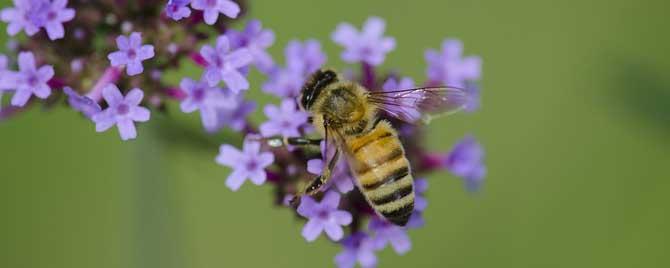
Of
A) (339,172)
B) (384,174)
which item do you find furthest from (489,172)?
(384,174)

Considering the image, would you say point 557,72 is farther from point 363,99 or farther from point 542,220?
point 363,99

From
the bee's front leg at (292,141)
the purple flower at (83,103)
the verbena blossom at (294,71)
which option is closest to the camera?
the purple flower at (83,103)

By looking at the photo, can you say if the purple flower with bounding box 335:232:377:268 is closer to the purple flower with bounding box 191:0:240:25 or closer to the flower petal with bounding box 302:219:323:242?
the flower petal with bounding box 302:219:323:242

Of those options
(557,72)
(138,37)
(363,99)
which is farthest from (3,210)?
(557,72)

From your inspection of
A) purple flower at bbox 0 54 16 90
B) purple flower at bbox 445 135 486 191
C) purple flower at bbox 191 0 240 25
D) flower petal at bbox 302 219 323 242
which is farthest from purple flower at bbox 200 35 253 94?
purple flower at bbox 445 135 486 191

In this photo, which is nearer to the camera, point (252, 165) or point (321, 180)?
point (321, 180)

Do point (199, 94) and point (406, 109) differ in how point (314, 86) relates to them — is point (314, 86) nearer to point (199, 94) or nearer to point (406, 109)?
point (406, 109)

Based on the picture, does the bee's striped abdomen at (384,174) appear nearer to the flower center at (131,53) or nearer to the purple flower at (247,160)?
the purple flower at (247,160)

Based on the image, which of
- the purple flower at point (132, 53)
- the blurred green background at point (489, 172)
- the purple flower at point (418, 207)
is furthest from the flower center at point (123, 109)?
the blurred green background at point (489, 172)
